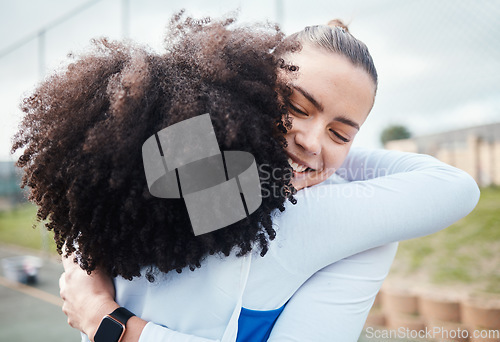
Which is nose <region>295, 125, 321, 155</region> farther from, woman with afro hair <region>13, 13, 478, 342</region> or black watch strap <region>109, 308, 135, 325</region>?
black watch strap <region>109, 308, 135, 325</region>

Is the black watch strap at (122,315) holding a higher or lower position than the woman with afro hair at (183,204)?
lower

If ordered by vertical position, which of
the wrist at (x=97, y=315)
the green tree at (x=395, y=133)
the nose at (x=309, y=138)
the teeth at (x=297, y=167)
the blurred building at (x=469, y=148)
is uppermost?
the nose at (x=309, y=138)

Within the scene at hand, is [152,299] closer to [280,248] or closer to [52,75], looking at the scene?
[280,248]

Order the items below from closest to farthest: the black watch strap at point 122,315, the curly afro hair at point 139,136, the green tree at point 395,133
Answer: the curly afro hair at point 139,136
the black watch strap at point 122,315
the green tree at point 395,133

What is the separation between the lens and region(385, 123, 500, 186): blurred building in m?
4.32

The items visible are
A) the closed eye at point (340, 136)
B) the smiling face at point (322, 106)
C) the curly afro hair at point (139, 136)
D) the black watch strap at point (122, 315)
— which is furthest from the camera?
the closed eye at point (340, 136)

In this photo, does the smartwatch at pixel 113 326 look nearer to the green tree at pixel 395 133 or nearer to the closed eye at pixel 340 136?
the closed eye at pixel 340 136

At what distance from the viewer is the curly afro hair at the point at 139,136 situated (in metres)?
0.77

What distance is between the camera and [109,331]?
2.89ft

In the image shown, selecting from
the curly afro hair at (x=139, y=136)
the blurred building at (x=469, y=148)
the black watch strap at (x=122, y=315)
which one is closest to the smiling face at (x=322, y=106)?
the curly afro hair at (x=139, y=136)

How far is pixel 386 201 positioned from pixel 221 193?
0.38 meters

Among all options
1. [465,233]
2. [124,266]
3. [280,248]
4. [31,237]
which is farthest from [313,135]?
[31,237]

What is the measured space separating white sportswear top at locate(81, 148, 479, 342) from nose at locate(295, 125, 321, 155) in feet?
0.40

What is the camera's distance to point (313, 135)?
3.44 feet
